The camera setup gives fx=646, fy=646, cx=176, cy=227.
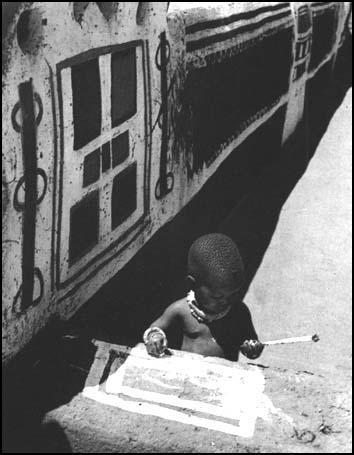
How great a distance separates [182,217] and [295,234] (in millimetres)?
1821

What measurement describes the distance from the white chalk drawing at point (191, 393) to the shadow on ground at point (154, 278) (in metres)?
0.17

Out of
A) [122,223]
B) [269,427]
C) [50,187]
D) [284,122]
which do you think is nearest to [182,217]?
[122,223]

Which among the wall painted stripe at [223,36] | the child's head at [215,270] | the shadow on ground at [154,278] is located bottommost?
the shadow on ground at [154,278]

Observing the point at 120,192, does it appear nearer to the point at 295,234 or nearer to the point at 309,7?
the point at 295,234

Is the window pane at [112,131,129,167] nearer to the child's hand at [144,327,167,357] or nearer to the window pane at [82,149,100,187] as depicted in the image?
the window pane at [82,149,100,187]

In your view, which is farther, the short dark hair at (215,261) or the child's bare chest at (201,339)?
the child's bare chest at (201,339)

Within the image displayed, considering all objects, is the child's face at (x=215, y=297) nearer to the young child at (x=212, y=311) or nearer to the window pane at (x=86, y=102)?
the young child at (x=212, y=311)

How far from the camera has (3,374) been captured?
241cm

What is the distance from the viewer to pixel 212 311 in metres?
2.77

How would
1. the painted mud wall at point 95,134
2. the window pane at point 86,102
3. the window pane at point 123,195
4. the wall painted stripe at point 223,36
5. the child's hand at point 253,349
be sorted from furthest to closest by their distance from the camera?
1. the wall painted stripe at point 223,36
2. the window pane at point 123,195
3. the child's hand at point 253,349
4. the window pane at point 86,102
5. the painted mud wall at point 95,134

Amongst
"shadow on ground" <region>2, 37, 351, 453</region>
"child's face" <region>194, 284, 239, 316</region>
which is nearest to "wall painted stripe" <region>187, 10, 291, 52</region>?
"shadow on ground" <region>2, 37, 351, 453</region>

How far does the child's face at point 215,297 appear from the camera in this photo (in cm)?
262

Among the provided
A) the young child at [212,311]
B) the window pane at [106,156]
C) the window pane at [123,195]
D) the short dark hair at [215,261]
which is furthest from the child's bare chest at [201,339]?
the window pane at [106,156]

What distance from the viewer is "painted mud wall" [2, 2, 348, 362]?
2.27m
